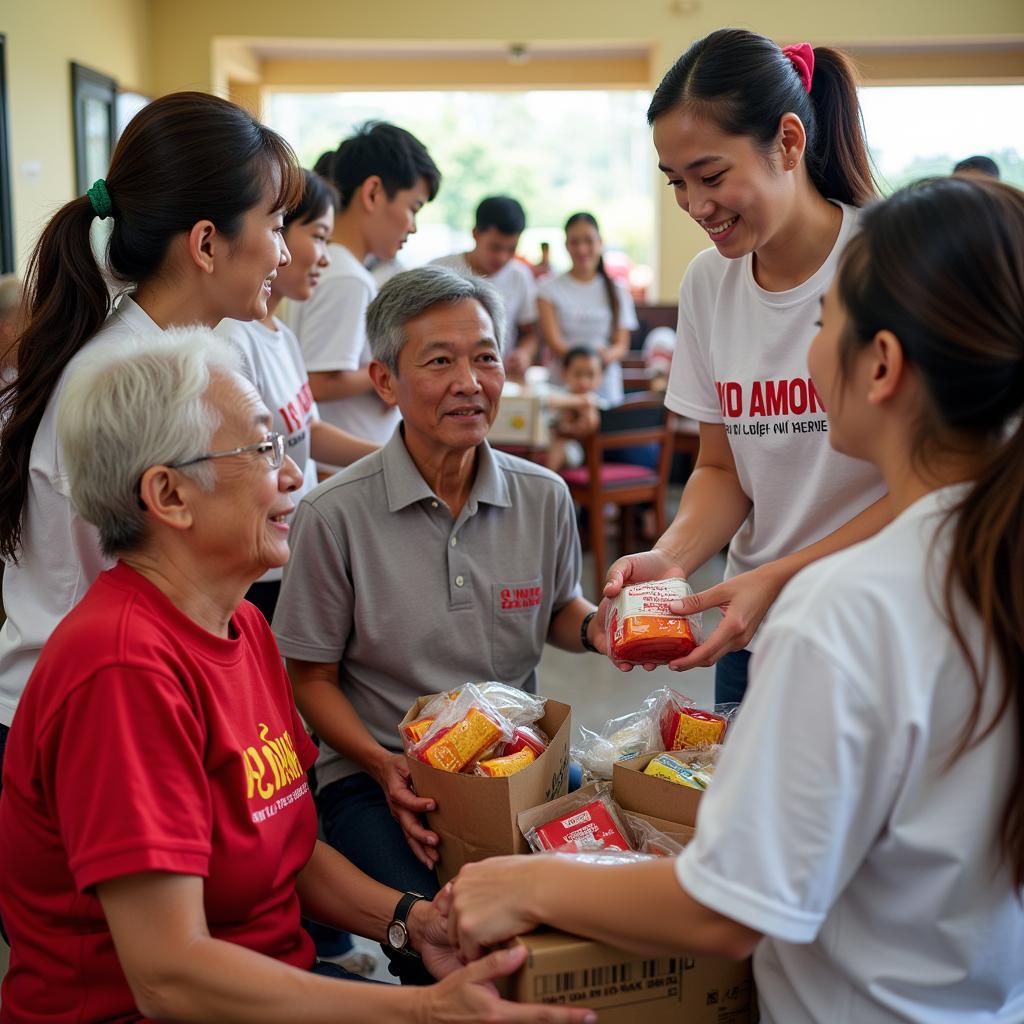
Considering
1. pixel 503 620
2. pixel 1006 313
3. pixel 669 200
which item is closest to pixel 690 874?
pixel 1006 313

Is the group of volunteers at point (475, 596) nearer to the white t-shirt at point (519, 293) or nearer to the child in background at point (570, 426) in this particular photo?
the child in background at point (570, 426)

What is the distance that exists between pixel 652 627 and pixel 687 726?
178 mm

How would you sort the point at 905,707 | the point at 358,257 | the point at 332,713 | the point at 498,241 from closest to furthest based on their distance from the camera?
the point at 905,707, the point at 332,713, the point at 358,257, the point at 498,241

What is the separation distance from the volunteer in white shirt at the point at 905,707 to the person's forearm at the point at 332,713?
898 millimetres

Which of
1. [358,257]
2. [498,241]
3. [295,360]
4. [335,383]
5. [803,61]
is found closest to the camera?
[803,61]

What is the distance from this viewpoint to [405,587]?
205 cm

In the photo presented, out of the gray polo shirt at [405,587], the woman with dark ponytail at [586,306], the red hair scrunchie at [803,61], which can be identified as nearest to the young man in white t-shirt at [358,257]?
the gray polo shirt at [405,587]

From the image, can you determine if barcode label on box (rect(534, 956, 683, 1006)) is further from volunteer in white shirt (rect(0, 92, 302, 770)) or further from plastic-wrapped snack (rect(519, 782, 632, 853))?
volunteer in white shirt (rect(0, 92, 302, 770))

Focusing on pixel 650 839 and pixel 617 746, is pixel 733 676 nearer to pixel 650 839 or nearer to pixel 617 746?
pixel 617 746

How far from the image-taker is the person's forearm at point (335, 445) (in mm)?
2936

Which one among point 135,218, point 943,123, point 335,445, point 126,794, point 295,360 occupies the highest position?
point 943,123

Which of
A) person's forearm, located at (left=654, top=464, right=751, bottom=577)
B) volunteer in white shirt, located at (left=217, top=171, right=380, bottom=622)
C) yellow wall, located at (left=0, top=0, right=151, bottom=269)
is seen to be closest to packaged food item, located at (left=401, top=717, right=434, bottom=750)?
person's forearm, located at (left=654, top=464, right=751, bottom=577)

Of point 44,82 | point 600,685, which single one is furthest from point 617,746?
point 44,82

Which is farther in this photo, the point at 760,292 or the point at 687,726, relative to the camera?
the point at 760,292
